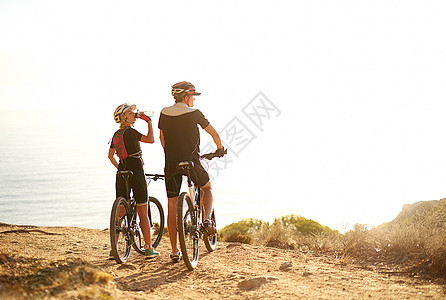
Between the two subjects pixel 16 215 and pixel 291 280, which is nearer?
pixel 291 280

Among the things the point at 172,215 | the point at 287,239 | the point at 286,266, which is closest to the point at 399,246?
the point at 286,266

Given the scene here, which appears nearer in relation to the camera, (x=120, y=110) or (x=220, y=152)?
(x=220, y=152)

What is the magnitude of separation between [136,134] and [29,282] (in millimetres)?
3040

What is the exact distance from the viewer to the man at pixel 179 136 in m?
6.40

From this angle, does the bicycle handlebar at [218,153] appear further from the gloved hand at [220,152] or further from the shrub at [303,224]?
the shrub at [303,224]

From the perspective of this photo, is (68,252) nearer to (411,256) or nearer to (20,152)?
(411,256)

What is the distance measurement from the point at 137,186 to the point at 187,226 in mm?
1162

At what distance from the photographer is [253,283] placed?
5695mm

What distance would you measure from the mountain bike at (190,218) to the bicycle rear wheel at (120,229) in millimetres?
989

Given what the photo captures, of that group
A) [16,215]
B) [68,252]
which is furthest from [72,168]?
[68,252]

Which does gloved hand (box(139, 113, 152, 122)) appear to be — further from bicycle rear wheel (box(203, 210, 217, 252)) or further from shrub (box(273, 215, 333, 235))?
shrub (box(273, 215, 333, 235))

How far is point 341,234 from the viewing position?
9.70m

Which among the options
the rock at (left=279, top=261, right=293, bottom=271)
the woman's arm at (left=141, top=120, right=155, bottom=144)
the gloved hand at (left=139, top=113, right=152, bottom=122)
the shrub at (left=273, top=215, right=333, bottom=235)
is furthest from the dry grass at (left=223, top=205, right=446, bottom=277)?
the shrub at (left=273, top=215, right=333, bottom=235)

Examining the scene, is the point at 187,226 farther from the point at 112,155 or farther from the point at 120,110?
the point at 120,110
